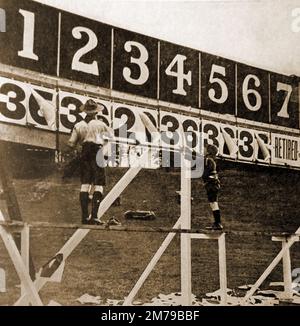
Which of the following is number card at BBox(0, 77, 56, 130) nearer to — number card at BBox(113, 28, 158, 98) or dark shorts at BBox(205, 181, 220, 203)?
number card at BBox(113, 28, 158, 98)

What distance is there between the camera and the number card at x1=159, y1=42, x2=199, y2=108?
448cm

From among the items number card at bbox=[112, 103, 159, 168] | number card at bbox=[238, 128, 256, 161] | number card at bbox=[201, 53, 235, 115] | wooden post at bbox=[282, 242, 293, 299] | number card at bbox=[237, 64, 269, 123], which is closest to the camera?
number card at bbox=[112, 103, 159, 168]

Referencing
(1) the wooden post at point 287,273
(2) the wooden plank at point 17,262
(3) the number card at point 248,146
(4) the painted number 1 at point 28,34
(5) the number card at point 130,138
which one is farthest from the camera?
(3) the number card at point 248,146

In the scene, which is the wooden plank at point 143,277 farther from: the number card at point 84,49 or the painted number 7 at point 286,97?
A: the painted number 7 at point 286,97

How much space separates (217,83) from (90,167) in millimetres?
1388

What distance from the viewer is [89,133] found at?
13.6ft

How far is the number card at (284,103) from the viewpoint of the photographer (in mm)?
4836

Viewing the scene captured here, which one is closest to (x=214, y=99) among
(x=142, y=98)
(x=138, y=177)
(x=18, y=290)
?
(x=142, y=98)

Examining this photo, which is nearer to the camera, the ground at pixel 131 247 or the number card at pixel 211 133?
the ground at pixel 131 247

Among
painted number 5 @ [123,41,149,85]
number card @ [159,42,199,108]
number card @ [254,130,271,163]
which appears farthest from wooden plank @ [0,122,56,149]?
number card @ [254,130,271,163]

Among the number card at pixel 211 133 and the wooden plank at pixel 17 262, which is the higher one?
the number card at pixel 211 133

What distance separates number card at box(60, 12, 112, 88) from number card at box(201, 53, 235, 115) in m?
0.87

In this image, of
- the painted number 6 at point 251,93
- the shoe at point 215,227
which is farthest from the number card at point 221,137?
the shoe at point 215,227
